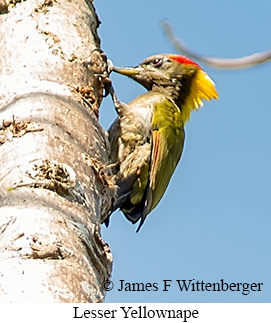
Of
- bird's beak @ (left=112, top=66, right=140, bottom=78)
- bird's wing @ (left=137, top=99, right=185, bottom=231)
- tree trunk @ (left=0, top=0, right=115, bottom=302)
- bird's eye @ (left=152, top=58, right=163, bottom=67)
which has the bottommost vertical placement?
tree trunk @ (left=0, top=0, right=115, bottom=302)

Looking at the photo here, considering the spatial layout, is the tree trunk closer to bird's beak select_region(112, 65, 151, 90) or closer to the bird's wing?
the bird's wing

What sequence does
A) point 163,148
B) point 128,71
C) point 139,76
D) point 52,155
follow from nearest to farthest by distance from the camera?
point 52,155
point 163,148
point 128,71
point 139,76

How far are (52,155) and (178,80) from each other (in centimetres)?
317

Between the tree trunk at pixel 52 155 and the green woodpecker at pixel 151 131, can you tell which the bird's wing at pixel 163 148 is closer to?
the green woodpecker at pixel 151 131

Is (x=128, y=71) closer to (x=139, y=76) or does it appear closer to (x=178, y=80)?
(x=139, y=76)

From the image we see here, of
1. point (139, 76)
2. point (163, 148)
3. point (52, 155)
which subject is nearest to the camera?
point (52, 155)

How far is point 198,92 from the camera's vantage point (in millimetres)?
5867

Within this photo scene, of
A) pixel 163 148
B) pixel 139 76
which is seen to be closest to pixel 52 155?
pixel 163 148

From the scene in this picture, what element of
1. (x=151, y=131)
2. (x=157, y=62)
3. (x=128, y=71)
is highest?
(x=157, y=62)

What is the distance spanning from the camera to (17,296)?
2.08 m

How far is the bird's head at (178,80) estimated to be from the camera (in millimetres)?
5836

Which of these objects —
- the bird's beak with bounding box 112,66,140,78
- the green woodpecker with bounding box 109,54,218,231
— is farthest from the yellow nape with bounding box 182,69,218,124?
the bird's beak with bounding box 112,66,140,78

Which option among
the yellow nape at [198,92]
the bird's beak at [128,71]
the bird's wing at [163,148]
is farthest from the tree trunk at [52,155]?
the yellow nape at [198,92]

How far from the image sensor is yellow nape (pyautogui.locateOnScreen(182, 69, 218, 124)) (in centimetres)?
585
